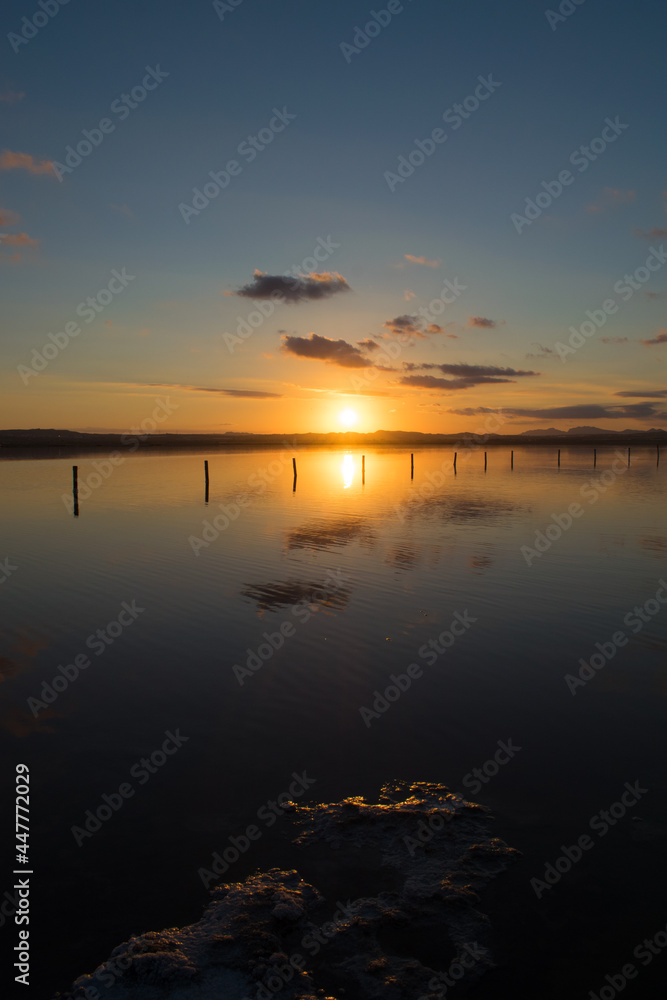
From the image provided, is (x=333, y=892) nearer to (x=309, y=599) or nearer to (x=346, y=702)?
(x=346, y=702)

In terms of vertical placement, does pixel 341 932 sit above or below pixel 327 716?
below

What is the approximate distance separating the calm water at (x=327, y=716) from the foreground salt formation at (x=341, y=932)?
0.90 feet

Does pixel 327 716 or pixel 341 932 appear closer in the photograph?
pixel 341 932

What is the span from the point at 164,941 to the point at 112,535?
23.3m

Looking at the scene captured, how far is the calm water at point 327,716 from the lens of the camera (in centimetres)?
588

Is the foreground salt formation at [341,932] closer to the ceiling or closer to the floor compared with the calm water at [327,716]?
closer to the floor

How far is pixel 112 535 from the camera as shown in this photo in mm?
26953

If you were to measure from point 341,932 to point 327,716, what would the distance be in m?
4.34

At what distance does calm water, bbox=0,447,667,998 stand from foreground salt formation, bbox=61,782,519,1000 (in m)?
0.28

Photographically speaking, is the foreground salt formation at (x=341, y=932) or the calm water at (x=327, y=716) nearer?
the foreground salt formation at (x=341, y=932)

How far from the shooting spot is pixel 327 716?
980cm

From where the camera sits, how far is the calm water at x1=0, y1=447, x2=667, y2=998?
5.88 m

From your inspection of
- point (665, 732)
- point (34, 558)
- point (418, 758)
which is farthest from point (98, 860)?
point (34, 558)

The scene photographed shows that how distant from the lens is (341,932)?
5.49m
